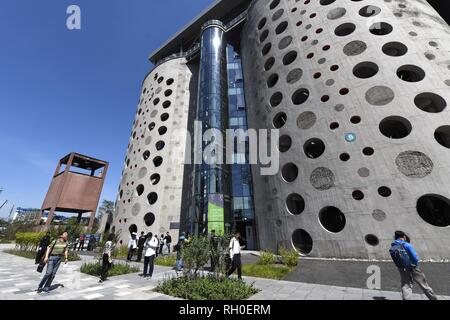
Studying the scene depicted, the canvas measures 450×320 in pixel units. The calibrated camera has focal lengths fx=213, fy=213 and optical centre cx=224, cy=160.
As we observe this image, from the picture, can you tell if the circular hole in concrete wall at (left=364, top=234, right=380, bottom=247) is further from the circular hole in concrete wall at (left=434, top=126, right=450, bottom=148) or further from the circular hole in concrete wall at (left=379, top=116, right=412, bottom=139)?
the circular hole in concrete wall at (left=379, top=116, right=412, bottom=139)

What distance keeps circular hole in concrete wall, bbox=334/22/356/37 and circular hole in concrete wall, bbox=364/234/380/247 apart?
52.0 feet

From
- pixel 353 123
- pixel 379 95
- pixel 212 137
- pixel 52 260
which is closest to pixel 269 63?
pixel 212 137

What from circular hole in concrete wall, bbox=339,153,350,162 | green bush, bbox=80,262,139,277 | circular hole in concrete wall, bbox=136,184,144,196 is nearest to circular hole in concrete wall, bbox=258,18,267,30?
circular hole in concrete wall, bbox=339,153,350,162

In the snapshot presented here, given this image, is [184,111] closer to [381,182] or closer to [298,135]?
[298,135]

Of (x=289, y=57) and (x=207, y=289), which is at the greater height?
(x=289, y=57)

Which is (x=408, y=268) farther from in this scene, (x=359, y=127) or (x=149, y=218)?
(x=149, y=218)

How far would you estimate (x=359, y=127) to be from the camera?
45.3ft

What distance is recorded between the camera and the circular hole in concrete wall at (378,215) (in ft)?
38.7

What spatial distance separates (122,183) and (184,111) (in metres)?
13.6

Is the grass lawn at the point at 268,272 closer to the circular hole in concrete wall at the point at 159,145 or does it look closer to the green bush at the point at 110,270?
the green bush at the point at 110,270

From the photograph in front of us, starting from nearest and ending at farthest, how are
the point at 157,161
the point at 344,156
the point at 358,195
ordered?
the point at 358,195 < the point at 344,156 < the point at 157,161

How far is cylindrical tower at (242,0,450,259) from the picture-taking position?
11.7 m

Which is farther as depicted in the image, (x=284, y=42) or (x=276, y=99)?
(x=284, y=42)

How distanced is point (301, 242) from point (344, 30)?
17.8 meters
